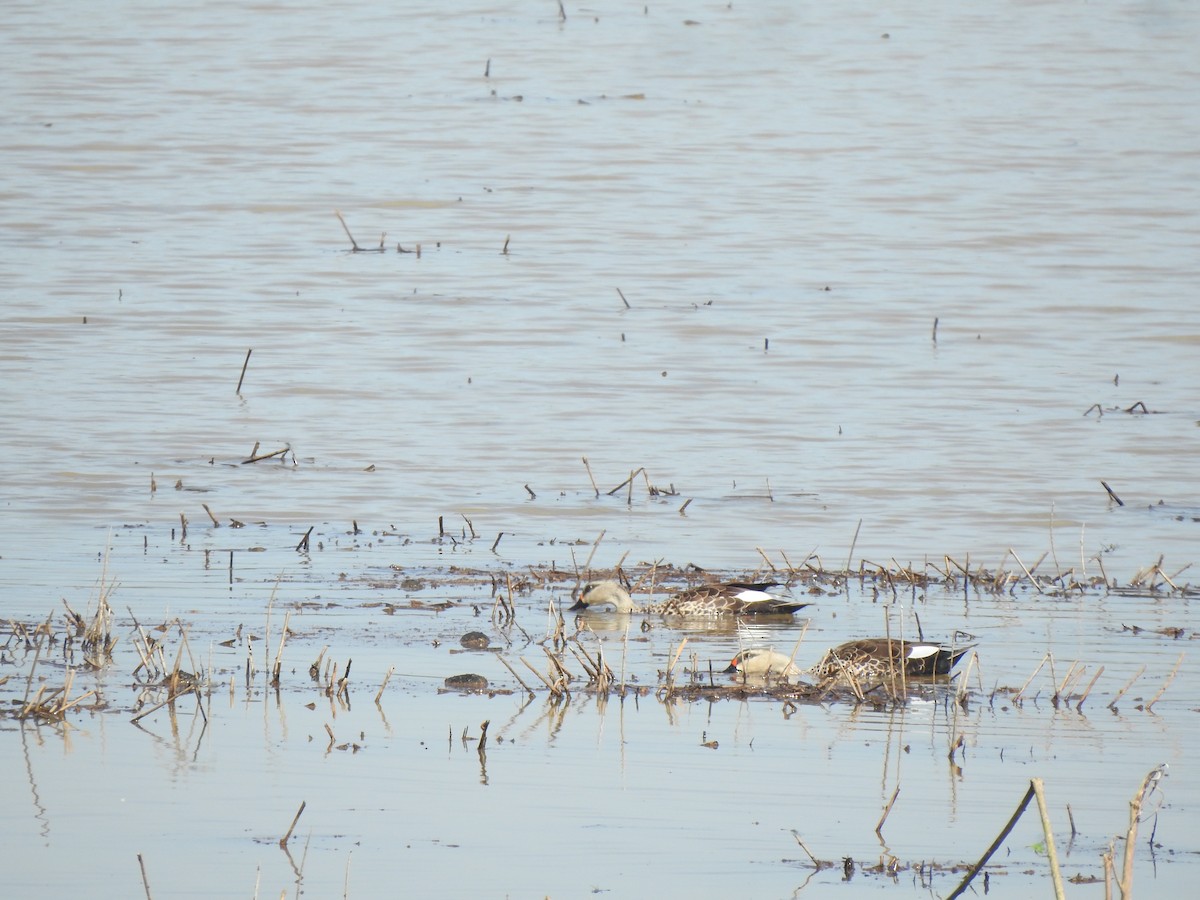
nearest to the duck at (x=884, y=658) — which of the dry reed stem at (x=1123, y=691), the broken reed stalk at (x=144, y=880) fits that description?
the dry reed stem at (x=1123, y=691)

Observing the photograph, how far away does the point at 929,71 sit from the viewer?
103 feet

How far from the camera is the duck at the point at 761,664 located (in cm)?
727

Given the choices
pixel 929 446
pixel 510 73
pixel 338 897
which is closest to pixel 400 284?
pixel 929 446

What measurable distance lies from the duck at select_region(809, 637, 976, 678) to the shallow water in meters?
0.18

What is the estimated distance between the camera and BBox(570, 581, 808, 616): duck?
8.45 meters

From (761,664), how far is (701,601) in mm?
1240

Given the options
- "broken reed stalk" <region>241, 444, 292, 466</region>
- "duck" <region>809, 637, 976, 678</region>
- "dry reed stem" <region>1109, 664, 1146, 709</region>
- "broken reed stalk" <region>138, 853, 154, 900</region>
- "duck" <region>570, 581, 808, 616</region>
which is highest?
"broken reed stalk" <region>241, 444, 292, 466</region>

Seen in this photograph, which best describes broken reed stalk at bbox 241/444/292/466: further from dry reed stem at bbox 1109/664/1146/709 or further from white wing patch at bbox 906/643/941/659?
dry reed stem at bbox 1109/664/1146/709

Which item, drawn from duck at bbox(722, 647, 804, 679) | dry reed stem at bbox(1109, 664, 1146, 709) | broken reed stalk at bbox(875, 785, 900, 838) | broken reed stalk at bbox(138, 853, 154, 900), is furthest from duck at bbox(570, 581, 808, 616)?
broken reed stalk at bbox(138, 853, 154, 900)

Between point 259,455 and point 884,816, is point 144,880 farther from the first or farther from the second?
point 259,455

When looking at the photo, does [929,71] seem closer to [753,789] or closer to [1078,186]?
[1078,186]

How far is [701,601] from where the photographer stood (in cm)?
850

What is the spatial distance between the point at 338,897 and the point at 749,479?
745cm

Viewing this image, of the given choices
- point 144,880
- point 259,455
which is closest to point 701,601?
point 144,880
